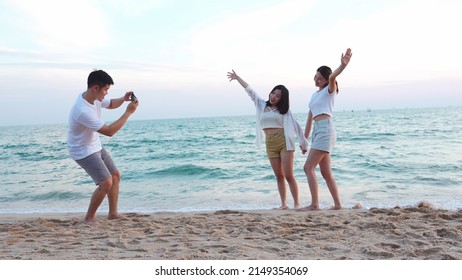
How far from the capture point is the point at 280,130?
610 cm

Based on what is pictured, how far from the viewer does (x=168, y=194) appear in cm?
920

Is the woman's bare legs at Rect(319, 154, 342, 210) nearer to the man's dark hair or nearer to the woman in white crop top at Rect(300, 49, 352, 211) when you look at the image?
the woman in white crop top at Rect(300, 49, 352, 211)

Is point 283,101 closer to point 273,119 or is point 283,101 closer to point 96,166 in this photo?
point 273,119

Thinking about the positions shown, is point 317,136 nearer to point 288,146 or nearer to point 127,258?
point 288,146

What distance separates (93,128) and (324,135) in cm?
298

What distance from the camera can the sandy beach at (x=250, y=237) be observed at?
12.1 ft

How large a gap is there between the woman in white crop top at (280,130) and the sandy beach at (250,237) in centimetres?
77

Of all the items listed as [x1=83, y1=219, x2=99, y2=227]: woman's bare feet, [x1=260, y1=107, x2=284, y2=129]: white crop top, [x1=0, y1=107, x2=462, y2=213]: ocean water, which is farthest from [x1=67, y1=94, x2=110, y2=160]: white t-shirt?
[x1=0, y1=107, x2=462, y2=213]: ocean water

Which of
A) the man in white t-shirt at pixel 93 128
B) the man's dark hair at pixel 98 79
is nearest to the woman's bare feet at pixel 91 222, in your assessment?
the man in white t-shirt at pixel 93 128

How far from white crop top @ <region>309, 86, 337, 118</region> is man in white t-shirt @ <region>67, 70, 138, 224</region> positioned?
2.40 meters

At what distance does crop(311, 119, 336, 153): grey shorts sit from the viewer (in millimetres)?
5711

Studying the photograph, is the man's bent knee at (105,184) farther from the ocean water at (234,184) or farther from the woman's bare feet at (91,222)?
the ocean water at (234,184)

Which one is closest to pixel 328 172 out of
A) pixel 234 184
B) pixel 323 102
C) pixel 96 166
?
pixel 323 102
